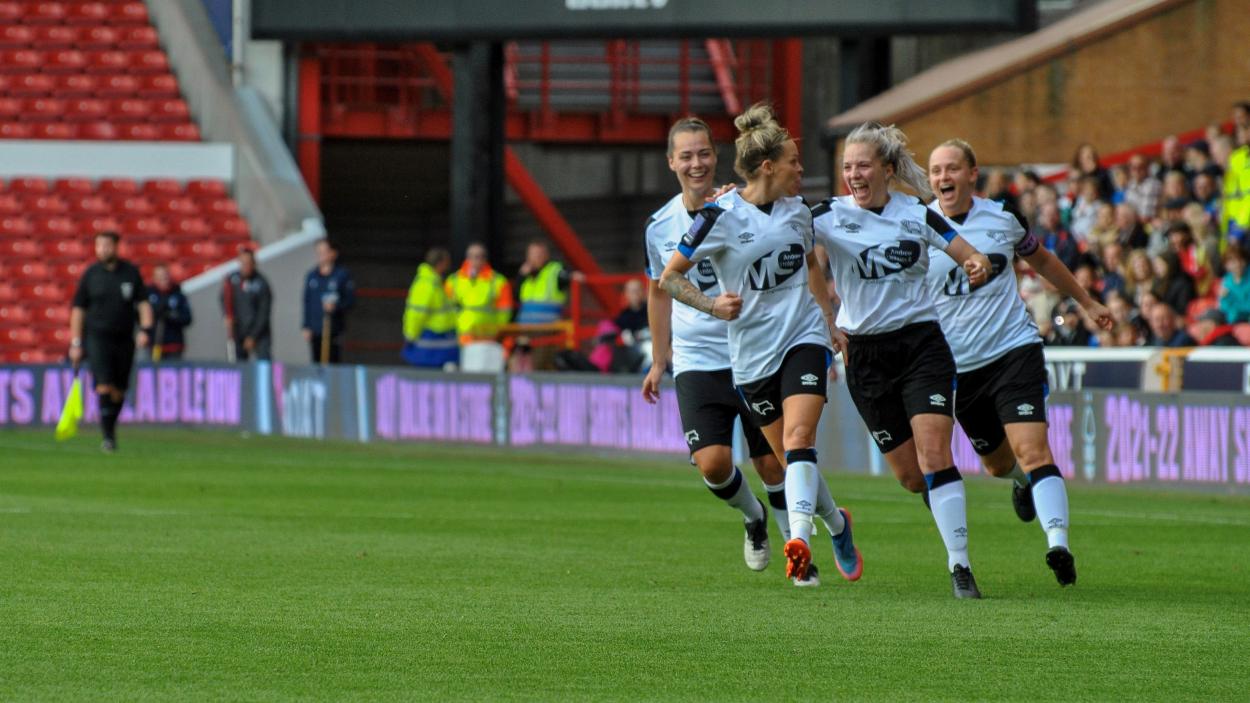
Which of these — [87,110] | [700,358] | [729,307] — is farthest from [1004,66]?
[729,307]

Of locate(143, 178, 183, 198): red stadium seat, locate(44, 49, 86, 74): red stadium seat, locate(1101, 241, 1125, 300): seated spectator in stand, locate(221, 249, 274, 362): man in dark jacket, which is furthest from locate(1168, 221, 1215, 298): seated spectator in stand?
locate(44, 49, 86, 74): red stadium seat

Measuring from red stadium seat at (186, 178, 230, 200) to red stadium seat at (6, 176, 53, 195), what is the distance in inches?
80.6

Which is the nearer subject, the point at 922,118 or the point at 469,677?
the point at 469,677

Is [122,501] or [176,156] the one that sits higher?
[176,156]

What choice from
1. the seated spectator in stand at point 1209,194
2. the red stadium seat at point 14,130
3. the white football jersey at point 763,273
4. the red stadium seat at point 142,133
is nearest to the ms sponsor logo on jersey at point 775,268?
the white football jersey at point 763,273

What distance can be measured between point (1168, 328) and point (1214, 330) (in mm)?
Answer: 386

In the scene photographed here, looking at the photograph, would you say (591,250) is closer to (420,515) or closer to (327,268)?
(327,268)

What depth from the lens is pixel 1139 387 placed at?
59.3 feet

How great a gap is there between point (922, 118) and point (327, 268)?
24.6 feet

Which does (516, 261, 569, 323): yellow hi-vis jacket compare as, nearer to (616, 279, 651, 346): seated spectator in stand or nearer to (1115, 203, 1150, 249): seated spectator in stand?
(616, 279, 651, 346): seated spectator in stand

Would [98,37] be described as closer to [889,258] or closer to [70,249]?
[70,249]

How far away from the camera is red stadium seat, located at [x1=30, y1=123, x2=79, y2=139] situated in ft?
107

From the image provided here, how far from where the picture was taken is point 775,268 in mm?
9500

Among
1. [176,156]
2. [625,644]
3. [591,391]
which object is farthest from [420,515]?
[176,156]
